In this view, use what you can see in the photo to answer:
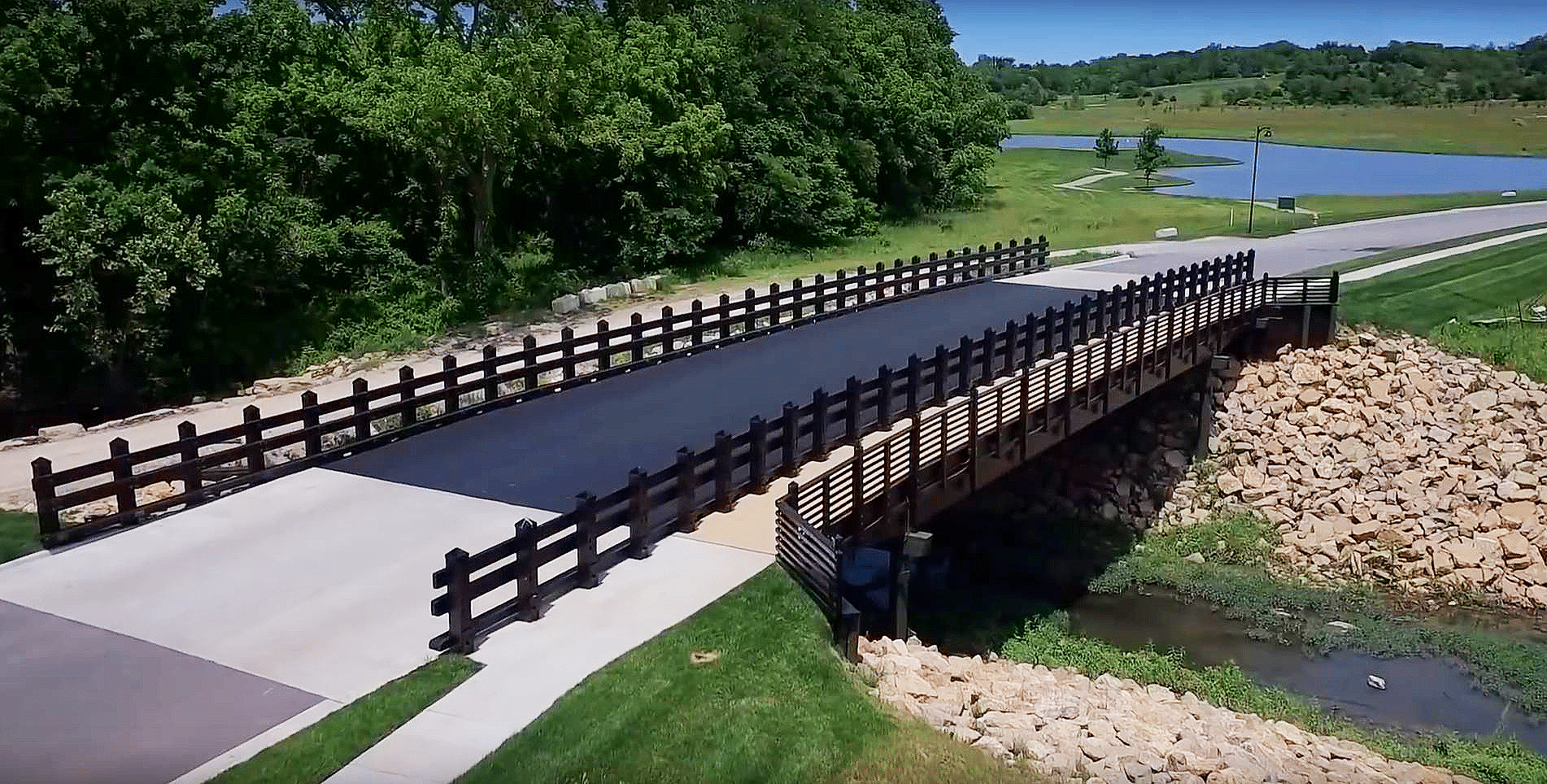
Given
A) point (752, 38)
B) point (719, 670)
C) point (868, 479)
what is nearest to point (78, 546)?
point (719, 670)

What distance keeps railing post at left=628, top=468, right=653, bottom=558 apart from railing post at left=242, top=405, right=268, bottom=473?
17.0 ft

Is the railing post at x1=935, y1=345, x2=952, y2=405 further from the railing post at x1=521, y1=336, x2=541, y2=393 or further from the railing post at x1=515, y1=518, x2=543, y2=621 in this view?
the railing post at x1=515, y1=518, x2=543, y2=621

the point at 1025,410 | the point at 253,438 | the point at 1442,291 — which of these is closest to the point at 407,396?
the point at 253,438

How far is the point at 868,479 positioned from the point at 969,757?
205 inches

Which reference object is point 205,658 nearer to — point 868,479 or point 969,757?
point 969,757

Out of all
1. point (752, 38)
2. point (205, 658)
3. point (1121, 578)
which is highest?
point (752, 38)

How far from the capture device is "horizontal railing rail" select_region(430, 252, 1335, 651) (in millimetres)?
11945

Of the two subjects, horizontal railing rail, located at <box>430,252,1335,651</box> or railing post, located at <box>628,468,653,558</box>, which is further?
railing post, located at <box>628,468,653,558</box>

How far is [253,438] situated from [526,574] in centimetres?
572

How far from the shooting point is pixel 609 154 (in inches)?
1575

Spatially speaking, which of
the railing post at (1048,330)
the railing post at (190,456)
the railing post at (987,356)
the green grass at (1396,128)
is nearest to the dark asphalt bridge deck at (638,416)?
the railing post at (987,356)

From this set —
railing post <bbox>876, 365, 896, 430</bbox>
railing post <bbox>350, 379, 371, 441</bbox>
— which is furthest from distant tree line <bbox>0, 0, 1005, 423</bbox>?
railing post <bbox>876, 365, 896, 430</bbox>

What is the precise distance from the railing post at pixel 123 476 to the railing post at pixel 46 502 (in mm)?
661

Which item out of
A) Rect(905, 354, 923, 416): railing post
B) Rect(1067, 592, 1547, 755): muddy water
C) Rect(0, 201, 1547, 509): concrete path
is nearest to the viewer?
Rect(1067, 592, 1547, 755): muddy water
